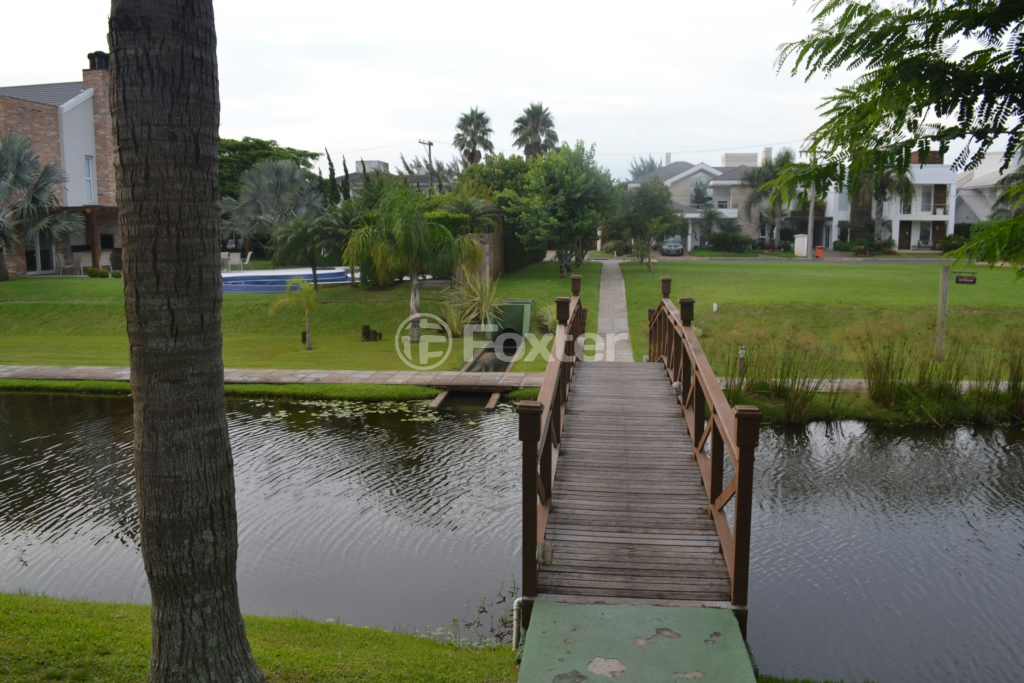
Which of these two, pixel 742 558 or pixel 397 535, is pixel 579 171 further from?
pixel 742 558

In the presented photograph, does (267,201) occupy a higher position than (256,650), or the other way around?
(267,201)

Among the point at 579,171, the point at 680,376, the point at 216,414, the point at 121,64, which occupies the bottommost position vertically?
the point at 680,376

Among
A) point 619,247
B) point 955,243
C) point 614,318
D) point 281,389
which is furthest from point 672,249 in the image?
point 281,389

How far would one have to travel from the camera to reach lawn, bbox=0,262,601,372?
1709 cm

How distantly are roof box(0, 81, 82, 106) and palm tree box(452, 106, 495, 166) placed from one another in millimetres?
23309

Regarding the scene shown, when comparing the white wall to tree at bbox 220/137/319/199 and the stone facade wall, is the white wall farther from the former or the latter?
tree at bbox 220/137/319/199

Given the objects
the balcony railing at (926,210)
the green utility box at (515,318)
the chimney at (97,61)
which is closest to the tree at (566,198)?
the green utility box at (515,318)

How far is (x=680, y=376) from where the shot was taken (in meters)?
8.82

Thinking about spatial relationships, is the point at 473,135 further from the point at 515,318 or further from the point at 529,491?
the point at 529,491

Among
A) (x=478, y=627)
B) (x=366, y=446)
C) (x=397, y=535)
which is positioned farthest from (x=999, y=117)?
(x=366, y=446)

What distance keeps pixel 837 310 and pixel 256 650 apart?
61.7 feet

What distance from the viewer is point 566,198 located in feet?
91.6

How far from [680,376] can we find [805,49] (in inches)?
230

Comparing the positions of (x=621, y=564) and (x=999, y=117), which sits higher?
(x=999, y=117)
